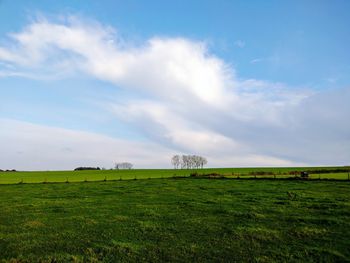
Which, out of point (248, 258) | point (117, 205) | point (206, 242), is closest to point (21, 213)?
point (117, 205)

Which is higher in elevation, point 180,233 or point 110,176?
point 110,176

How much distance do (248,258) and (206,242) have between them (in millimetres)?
2597

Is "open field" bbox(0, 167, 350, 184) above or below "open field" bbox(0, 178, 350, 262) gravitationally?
above

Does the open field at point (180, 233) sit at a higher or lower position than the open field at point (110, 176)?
lower

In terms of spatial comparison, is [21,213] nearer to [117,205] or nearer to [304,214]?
[117,205]

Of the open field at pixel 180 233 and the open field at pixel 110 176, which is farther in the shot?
the open field at pixel 110 176

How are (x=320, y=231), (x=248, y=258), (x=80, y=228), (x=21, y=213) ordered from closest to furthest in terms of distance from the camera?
(x=248, y=258)
(x=320, y=231)
(x=80, y=228)
(x=21, y=213)

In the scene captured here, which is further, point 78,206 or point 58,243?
point 78,206

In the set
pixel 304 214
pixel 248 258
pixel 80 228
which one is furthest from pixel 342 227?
pixel 80 228

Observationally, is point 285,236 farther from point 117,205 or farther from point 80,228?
point 117,205

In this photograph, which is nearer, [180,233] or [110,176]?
[180,233]

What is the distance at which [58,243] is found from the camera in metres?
15.1

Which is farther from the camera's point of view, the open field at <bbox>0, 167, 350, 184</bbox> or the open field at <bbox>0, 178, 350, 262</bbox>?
the open field at <bbox>0, 167, 350, 184</bbox>

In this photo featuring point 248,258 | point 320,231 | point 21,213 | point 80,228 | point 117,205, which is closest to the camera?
point 248,258
